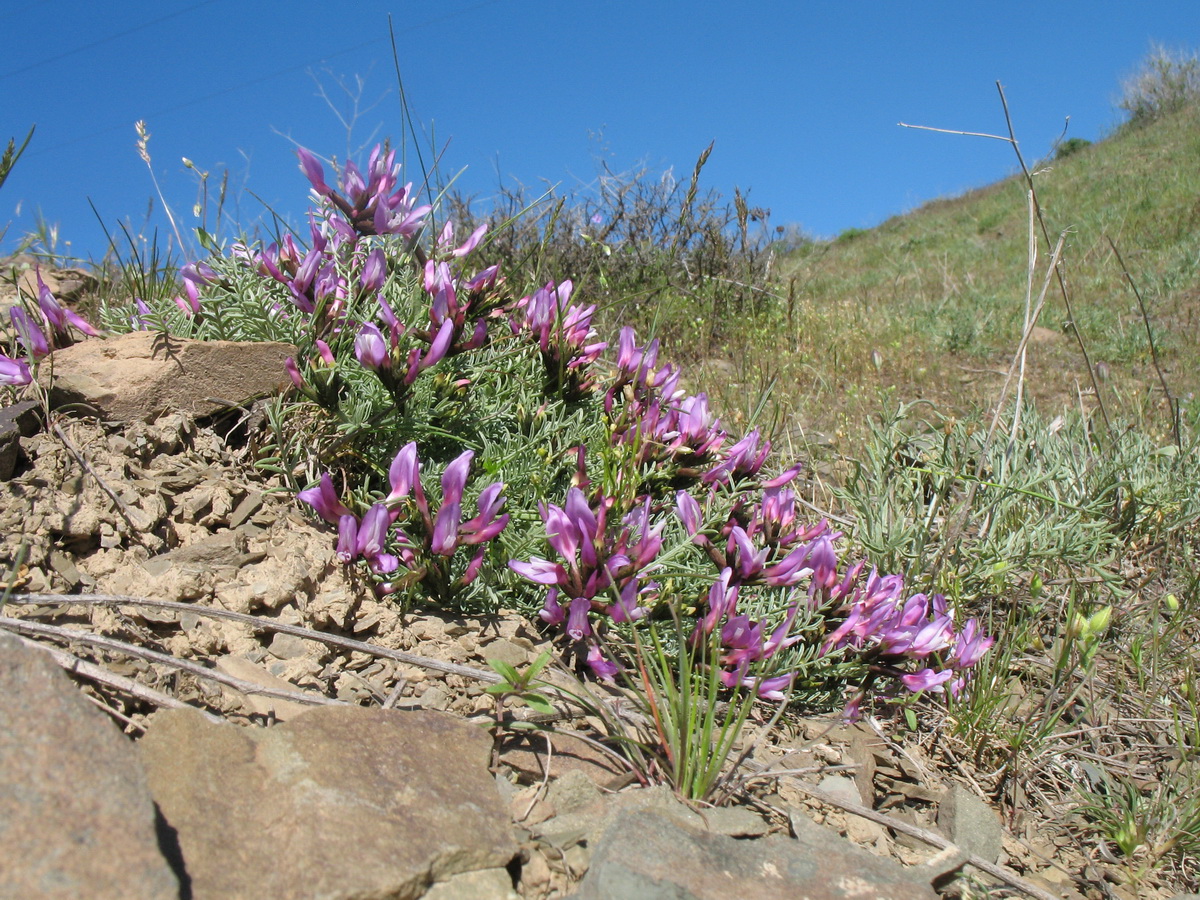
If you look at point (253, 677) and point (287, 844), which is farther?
point (253, 677)

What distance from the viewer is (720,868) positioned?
53.9 inches

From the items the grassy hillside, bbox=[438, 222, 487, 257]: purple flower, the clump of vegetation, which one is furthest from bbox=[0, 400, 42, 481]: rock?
the grassy hillside

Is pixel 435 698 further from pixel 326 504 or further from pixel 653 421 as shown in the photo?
pixel 653 421

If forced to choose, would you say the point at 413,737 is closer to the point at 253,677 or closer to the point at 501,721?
the point at 501,721

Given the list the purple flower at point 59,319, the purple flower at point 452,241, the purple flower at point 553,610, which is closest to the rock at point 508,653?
the purple flower at point 553,610

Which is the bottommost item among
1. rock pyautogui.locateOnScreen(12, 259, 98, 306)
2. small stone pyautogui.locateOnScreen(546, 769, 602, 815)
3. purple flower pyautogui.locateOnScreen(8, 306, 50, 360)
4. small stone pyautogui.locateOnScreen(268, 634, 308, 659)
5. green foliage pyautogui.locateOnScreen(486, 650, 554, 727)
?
small stone pyautogui.locateOnScreen(546, 769, 602, 815)

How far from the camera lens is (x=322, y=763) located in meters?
1.39

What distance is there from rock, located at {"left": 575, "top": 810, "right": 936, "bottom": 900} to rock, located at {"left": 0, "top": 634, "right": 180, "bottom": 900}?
0.63 meters

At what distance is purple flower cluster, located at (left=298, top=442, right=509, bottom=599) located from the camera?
1984mm

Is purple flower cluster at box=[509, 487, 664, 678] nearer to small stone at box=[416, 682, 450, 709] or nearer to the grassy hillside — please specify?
small stone at box=[416, 682, 450, 709]

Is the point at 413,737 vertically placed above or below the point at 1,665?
below

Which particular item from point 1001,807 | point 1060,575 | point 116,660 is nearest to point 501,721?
point 116,660

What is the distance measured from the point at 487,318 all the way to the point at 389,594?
1127mm

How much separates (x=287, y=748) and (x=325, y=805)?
166 mm
